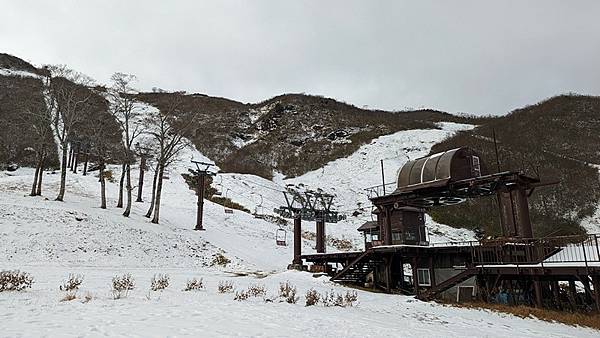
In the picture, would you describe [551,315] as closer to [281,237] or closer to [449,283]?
[449,283]

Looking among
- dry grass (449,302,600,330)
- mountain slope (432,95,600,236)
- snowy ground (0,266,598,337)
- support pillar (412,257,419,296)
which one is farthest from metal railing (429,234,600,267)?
mountain slope (432,95,600,236)

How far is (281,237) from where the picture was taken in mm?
41375

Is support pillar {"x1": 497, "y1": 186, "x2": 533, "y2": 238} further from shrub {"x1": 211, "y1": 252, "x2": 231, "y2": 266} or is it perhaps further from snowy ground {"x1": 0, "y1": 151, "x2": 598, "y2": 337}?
shrub {"x1": 211, "y1": 252, "x2": 231, "y2": 266}

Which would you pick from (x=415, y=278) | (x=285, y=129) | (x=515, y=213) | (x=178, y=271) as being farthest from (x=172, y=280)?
(x=285, y=129)

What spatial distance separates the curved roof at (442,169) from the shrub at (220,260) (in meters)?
14.9

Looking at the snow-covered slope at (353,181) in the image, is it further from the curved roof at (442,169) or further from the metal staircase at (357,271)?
the curved roof at (442,169)

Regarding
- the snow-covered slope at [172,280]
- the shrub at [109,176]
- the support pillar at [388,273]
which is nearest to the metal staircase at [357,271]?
the snow-covered slope at [172,280]

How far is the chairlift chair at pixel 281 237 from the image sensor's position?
128 ft

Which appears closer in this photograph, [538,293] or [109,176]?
[538,293]

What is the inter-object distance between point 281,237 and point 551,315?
28275 millimetres

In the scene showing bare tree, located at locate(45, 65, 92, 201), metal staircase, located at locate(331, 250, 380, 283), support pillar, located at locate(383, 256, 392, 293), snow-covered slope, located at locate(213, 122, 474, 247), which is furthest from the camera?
snow-covered slope, located at locate(213, 122, 474, 247)

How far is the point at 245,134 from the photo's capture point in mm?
91062

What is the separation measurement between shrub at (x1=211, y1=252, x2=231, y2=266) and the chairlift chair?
27.5 feet

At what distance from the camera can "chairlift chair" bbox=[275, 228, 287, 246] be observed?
3897cm
